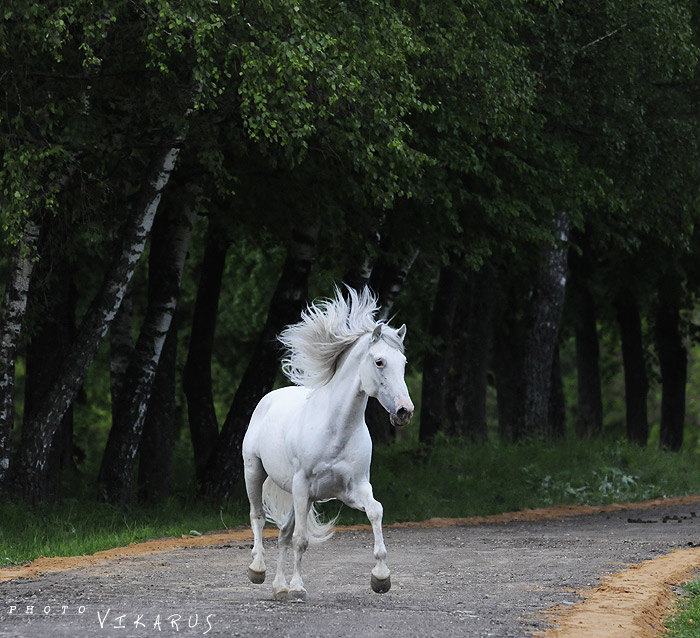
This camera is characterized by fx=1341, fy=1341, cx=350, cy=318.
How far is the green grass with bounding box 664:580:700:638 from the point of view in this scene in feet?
31.2

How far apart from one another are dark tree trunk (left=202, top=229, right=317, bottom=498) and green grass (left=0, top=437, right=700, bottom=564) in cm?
58

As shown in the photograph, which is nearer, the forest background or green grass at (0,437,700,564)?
the forest background

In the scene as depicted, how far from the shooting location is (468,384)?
32750 millimetres

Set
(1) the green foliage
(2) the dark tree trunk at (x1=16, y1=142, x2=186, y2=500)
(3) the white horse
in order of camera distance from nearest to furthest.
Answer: (3) the white horse
(2) the dark tree trunk at (x1=16, y1=142, x2=186, y2=500)
(1) the green foliage

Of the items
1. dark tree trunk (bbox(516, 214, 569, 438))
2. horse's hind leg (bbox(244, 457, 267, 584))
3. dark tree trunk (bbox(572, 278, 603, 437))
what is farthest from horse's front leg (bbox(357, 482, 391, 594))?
dark tree trunk (bbox(572, 278, 603, 437))

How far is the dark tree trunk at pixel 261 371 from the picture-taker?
22453 mm

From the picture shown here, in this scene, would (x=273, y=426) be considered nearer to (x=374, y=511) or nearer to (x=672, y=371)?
(x=374, y=511)

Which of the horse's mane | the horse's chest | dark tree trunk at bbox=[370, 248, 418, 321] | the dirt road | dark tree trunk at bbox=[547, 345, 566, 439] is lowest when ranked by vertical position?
the dirt road

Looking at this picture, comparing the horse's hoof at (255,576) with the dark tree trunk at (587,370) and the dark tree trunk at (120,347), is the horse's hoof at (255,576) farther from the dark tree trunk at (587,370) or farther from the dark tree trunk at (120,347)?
the dark tree trunk at (587,370)

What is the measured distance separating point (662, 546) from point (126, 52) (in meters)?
9.35

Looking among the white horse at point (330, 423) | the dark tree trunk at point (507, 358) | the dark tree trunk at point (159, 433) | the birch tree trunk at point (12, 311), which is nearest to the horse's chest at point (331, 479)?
the white horse at point (330, 423)

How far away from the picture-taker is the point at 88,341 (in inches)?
745

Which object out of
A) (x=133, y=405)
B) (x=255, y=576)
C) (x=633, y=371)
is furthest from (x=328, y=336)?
(x=633, y=371)

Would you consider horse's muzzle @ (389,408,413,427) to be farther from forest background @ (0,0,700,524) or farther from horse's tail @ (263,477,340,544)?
forest background @ (0,0,700,524)
